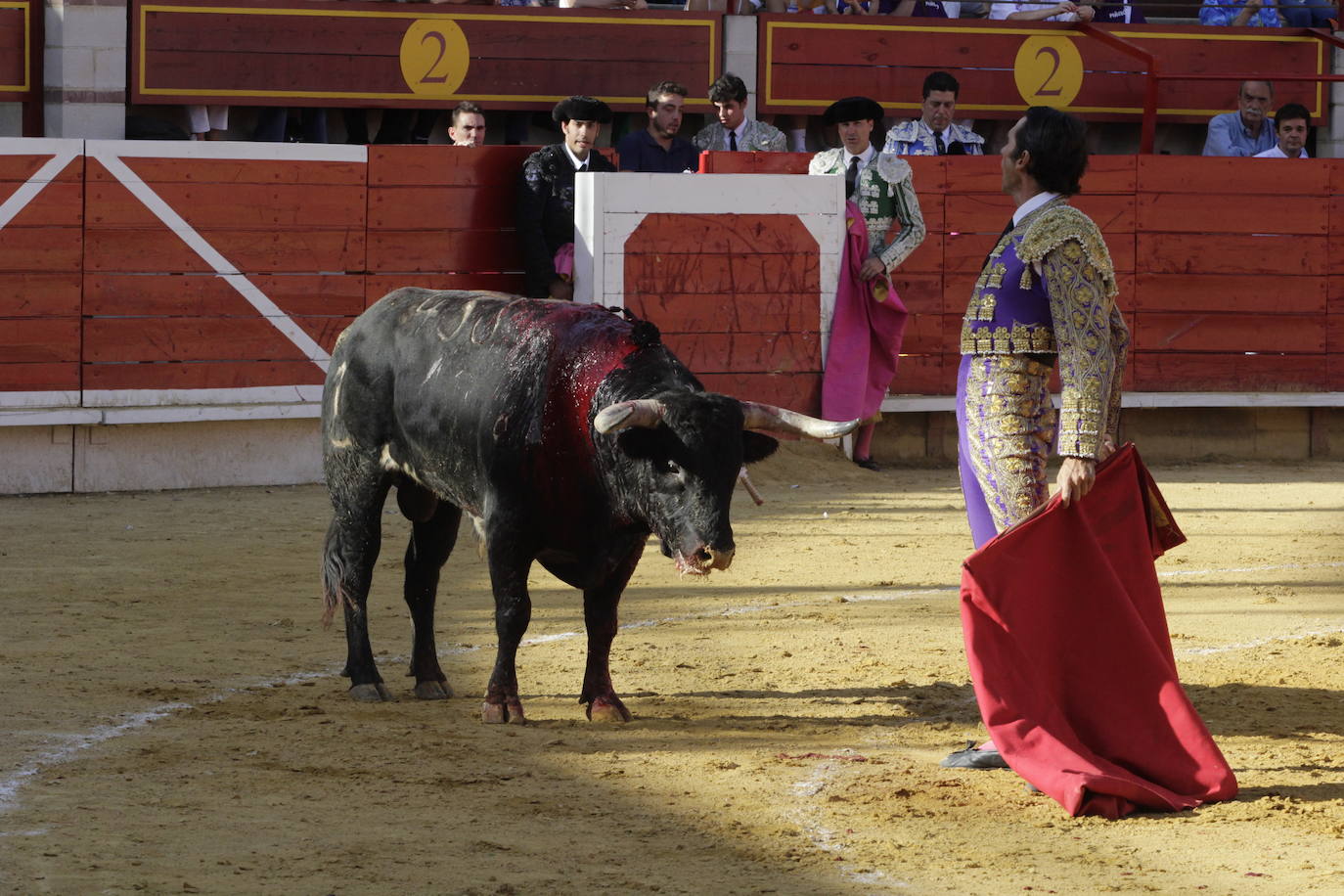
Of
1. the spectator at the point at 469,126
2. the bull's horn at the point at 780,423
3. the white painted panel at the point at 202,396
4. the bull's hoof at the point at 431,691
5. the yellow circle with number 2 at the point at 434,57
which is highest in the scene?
the yellow circle with number 2 at the point at 434,57

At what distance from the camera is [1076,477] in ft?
12.7

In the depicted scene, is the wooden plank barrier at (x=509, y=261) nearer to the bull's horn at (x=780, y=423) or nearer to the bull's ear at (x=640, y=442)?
the bull's horn at (x=780, y=423)

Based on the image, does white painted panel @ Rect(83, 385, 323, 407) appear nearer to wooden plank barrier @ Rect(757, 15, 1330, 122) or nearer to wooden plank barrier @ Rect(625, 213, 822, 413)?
wooden plank barrier @ Rect(625, 213, 822, 413)

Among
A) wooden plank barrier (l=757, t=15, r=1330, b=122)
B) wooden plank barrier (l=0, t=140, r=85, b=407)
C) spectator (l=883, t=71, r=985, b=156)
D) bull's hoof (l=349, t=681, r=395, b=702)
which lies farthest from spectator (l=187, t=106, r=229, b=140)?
bull's hoof (l=349, t=681, r=395, b=702)

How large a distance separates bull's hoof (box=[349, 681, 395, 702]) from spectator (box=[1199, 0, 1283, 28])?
847 centimetres

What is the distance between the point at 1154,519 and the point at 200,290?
5.42 m

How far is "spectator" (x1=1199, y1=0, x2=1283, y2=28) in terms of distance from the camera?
11859 mm

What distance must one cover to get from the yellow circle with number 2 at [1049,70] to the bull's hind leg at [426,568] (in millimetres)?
6843

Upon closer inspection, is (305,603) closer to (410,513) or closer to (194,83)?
(410,513)

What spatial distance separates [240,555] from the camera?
6.95 metres

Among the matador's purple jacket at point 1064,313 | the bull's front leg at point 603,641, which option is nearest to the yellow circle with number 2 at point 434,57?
the bull's front leg at point 603,641

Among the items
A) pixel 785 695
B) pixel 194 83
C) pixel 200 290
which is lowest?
pixel 785 695

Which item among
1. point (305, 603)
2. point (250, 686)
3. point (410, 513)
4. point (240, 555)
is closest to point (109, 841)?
point (250, 686)

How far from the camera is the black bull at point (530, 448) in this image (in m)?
4.42
